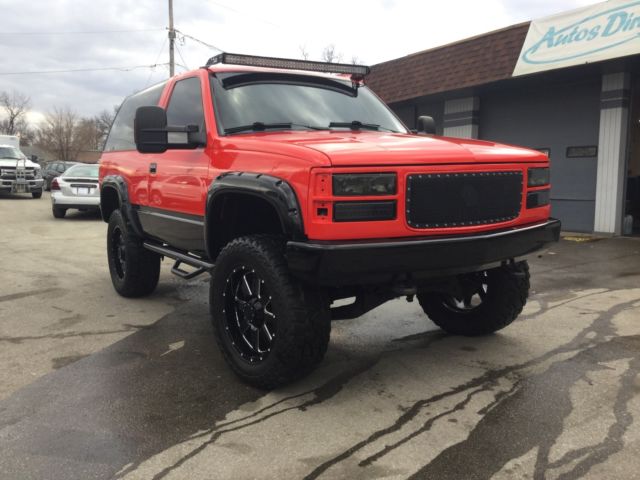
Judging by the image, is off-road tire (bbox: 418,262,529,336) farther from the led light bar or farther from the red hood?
the led light bar

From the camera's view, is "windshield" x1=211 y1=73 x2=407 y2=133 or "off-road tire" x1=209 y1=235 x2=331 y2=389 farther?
"windshield" x1=211 y1=73 x2=407 y2=133

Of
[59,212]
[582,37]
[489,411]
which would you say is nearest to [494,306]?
[489,411]

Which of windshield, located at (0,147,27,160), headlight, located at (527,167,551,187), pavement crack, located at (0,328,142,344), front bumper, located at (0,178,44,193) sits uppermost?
windshield, located at (0,147,27,160)

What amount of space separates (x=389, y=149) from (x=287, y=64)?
1.73m

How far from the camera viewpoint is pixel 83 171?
599 inches

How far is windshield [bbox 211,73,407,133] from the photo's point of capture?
413 centimetres

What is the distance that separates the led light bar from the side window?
0.26 meters

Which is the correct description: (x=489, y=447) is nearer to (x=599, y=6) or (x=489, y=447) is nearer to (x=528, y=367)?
(x=528, y=367)

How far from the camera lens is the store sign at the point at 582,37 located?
31.1ft

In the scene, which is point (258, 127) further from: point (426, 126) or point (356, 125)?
point (426, 126)

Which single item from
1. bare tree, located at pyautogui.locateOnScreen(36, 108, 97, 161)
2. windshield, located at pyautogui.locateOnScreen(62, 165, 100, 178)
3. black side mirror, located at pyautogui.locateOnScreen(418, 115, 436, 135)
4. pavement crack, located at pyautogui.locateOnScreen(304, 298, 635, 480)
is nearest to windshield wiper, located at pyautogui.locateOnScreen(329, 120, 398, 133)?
black side mirror, located at pyautogui.locateOnScreen(418, 115, 436, 135)

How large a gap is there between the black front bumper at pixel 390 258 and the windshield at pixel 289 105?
1.44m

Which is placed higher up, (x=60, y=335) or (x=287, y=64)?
(x=287, y=64)

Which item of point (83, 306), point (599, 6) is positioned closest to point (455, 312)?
point (83, 306)
